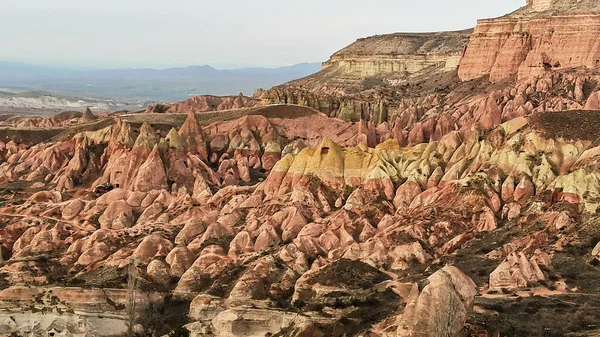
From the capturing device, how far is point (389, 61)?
17112cm

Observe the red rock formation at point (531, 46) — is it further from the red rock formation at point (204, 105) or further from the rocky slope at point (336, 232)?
the rocky slope at point (336, 232)

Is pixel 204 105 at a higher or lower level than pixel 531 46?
lower

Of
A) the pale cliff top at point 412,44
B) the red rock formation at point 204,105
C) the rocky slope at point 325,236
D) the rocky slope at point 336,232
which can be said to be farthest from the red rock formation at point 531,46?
the pale cliff top at point 412,44

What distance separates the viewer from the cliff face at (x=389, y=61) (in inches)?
6314

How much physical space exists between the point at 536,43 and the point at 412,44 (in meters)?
85.4

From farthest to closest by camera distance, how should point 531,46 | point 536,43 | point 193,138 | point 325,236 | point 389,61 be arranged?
1. point 389,61
2. point 531,46
3. point 536,43
4. point 193,138
5. point 325,236

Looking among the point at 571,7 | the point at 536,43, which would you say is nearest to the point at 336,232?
the point at 536,43

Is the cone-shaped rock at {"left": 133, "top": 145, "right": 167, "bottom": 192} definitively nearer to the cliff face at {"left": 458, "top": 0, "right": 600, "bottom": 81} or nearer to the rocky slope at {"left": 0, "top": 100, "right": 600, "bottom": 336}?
the rocky slope at {"left": 0, "top": 100, "right": 600, "bottom": 336}

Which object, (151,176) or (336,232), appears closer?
(336,232)

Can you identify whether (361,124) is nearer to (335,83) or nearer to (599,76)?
(599,76)

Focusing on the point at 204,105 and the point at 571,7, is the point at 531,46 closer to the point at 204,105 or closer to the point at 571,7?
the point at 571,7

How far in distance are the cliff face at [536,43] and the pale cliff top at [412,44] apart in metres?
51.3

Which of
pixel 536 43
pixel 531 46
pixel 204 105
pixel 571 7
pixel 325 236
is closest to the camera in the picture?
pixel 325 236

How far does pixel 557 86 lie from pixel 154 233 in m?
57.7
